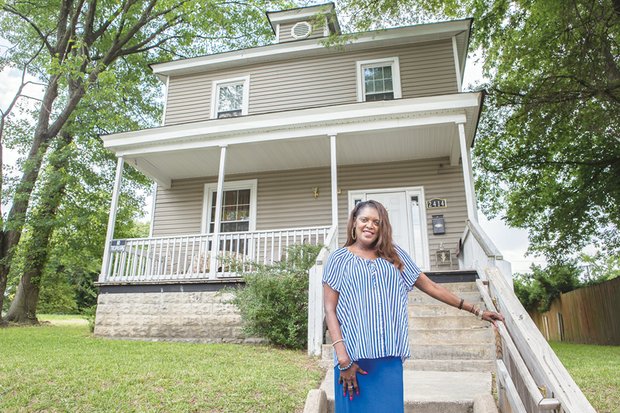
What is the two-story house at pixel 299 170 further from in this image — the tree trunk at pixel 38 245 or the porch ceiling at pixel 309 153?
the tree trunk at pixel 38 245

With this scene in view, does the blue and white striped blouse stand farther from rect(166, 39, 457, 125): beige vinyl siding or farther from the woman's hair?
Answer: rect(166, 39, 457, 125): beige vinyl siding

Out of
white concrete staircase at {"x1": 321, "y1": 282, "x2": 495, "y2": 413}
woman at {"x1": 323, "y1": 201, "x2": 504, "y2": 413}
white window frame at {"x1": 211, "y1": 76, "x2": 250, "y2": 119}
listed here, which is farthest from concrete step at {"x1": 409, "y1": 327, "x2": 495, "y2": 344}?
white window frame at {"x1": 211, "y1": 76, "x2": 250, "y2": 119}

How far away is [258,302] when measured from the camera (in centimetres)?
552

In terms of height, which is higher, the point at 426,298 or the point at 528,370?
the point at 426,298

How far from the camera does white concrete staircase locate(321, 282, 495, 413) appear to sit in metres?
2.99

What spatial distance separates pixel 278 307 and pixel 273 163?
4770 millimetres

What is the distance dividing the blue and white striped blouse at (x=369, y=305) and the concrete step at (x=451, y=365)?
280 cm

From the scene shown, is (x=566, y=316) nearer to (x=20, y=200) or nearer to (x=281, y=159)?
(x=281, y=159)

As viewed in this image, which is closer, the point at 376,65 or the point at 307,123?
the point at 307,123

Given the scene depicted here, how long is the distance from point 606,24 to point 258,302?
23.7ft

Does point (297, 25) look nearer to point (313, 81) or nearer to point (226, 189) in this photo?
point (313, 81)

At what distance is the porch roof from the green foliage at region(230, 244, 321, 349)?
131 inches

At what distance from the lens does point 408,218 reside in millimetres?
8984

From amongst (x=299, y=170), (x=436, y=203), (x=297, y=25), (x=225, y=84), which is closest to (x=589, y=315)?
(x=436, y=203)
